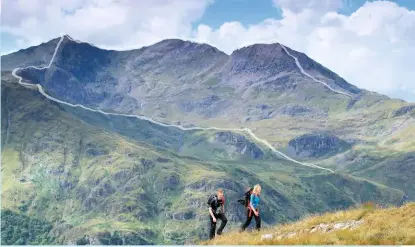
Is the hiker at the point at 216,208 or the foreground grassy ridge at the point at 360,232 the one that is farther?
the hiker at the point at 216,208

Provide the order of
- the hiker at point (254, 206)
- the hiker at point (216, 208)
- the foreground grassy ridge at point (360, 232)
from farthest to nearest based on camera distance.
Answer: the hiker at point (216, 208)
the hiker at point (254, 206)
the foreground grassy ridge at point (360, 232)

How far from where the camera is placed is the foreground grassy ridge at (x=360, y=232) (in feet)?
103

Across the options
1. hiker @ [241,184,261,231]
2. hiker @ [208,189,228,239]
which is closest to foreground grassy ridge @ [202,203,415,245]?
hiker @ [241,184,261,231]

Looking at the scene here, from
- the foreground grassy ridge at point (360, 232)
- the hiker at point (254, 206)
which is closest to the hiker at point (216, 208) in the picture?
the hiker at point (254, 206)

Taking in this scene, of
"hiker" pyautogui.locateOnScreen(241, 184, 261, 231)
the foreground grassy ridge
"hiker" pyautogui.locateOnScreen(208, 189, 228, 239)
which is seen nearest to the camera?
the foreground grassy ridge

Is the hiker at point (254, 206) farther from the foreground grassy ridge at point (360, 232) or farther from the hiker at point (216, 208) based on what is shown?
the hiker at point (216, 208)

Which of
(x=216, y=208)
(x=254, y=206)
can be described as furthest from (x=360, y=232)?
(x=216, y=208)

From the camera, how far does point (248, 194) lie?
44.2m

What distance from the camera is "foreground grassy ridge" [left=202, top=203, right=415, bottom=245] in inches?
1232

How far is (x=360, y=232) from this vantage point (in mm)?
33094

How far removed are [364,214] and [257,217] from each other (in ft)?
25.3

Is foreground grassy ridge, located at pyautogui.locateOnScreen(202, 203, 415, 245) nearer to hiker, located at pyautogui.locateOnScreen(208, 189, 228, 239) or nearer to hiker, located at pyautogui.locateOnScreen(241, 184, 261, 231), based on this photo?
hiker, located at pyautogui.locateOnScreen(241, 184, 261, 231)

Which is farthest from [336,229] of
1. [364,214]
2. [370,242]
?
[370,242]

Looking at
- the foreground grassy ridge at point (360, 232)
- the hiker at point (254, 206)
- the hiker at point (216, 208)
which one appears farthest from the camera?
the hiker at point (216, 208)
